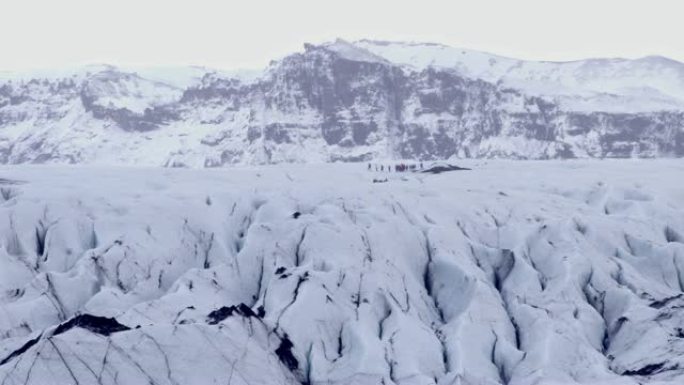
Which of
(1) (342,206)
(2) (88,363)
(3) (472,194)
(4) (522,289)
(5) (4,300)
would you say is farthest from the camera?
(3) (472,194)

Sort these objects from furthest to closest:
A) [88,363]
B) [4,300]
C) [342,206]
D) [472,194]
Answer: [472,194], [342,206], [4,300], [88,363]

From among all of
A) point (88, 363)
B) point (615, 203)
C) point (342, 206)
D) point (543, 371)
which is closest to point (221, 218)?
point (342, 206)

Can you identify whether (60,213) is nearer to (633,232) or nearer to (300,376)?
(300,376)

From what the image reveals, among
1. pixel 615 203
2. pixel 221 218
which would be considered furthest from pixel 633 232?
pixel 221 218

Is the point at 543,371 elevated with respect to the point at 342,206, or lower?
lower

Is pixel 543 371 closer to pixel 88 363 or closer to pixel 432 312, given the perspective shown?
pixel 432 312

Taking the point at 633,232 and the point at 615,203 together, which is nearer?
the point at 633,232
